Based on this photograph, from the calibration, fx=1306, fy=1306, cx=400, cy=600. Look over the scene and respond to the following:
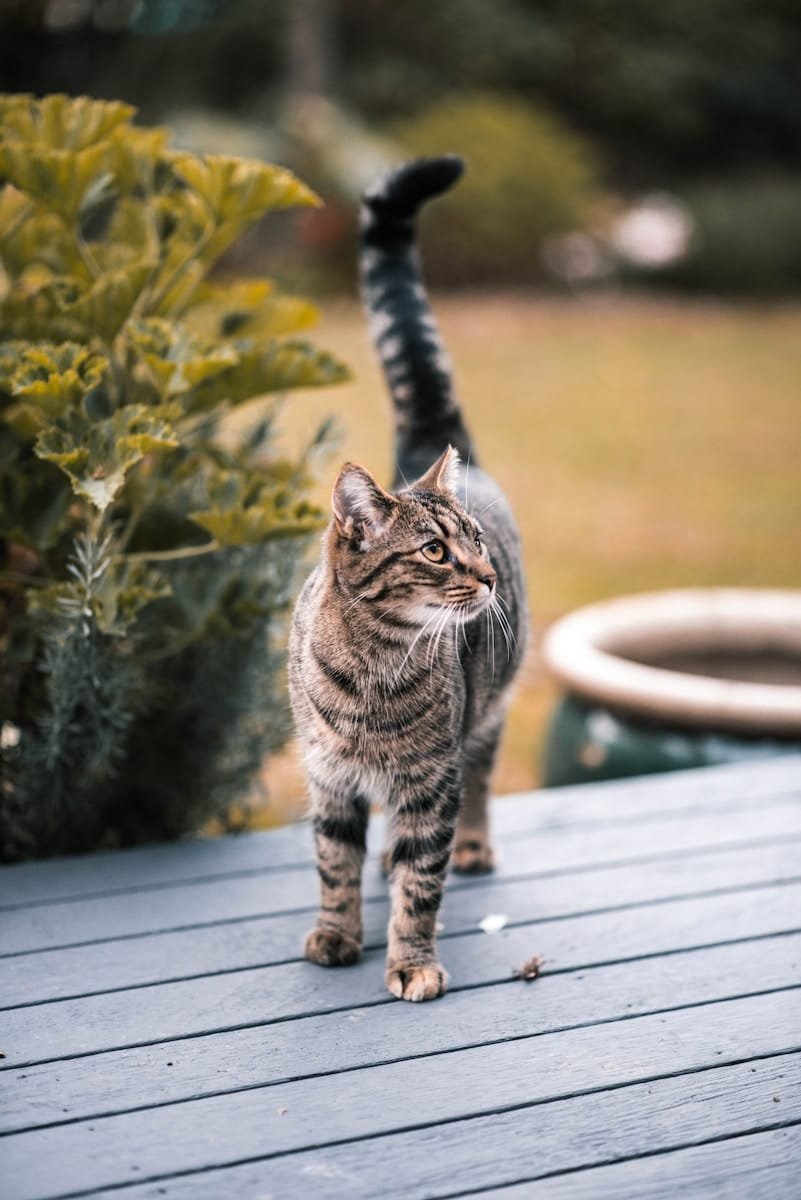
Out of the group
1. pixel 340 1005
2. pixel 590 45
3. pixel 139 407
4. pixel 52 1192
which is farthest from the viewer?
pixel 590 45

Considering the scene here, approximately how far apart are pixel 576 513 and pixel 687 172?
883 centimetres

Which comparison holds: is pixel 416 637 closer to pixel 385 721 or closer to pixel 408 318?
pixel 385 721

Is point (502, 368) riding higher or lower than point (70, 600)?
lower

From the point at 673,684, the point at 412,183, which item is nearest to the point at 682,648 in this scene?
the point at 673,684

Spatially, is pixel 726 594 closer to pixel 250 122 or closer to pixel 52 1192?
pixel 52 1192

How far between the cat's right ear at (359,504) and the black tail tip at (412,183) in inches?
29.3

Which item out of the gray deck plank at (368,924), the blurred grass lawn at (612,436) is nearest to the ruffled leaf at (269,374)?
the gray deck plank at (368,924)

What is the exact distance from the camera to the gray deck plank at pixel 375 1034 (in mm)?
1699

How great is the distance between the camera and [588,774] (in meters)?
3.13

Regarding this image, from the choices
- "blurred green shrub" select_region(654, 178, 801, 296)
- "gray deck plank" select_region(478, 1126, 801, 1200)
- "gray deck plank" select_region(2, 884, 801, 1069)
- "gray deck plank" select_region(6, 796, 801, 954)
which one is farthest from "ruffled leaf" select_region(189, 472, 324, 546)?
"blurred green shrub" select_region(654, 178, 801, 296)

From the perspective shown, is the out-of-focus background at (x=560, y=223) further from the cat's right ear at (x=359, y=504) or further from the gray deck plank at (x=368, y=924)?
the cat's right ear at (x=359, y=504)

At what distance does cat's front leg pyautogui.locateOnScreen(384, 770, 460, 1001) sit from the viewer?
6.59 ft

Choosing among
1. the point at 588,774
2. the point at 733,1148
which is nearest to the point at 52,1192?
the point at 733,1148

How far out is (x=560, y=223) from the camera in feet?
35.7
